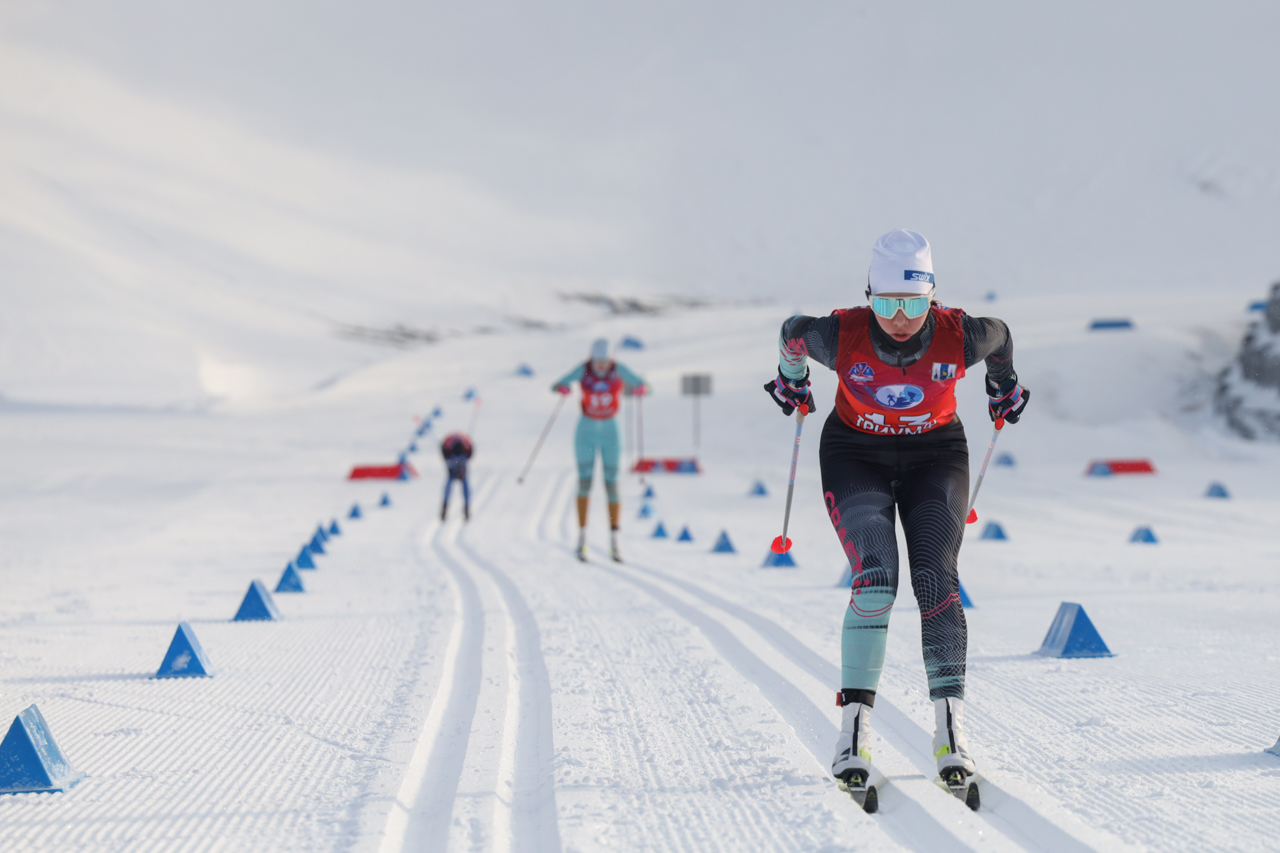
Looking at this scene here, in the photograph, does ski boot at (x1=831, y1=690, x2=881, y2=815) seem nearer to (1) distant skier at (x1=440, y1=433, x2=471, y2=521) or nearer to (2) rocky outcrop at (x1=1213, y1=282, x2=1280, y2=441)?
(1) distant skier at (x1=440, y1=433, x2=471, y2=521)

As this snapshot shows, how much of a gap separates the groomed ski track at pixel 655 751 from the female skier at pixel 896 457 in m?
0.25

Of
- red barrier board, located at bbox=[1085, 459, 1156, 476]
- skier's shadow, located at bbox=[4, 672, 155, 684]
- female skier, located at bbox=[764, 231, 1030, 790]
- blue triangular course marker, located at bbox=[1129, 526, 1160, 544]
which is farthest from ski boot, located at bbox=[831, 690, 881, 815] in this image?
red barrier board, located at bbox=[1085, 459, 1156, 476]

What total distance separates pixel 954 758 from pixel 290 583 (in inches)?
237

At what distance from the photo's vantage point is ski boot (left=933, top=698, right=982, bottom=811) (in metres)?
2.96

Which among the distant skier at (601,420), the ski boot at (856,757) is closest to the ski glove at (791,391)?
the ski boot at (856,757)

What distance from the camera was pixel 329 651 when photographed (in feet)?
17.9

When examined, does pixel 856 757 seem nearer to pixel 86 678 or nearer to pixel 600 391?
pixel 86 678

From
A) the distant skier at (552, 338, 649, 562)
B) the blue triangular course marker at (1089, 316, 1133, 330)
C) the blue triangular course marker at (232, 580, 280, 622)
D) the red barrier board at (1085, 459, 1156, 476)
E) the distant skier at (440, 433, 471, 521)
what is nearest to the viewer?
the blue triangular course marker at (232, 580, 280, 622)

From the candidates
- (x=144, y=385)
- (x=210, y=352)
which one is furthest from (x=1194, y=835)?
(x=210, y=352)

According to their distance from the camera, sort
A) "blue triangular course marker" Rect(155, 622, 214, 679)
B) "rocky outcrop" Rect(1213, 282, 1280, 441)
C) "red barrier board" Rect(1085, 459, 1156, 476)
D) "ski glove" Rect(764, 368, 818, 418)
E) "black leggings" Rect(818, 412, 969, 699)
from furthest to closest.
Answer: "rocky outcrop" Rect(1213, 282, 1280, 441) < "red barrier board" Rect(1085, 459, 1156, 476) < "blue triangular course marker" Rect(155, 622, 214, 679) < "ski glove" Rect(764, 368, 818, 418) < "black leggings" Rect(818, 412, 969, 699)

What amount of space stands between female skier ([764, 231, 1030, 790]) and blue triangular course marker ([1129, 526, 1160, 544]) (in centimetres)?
834

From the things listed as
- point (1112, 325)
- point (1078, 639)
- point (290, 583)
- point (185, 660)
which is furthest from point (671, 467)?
point (185, 660)

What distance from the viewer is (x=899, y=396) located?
331 cm

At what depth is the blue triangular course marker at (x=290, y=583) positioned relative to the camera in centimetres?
776
